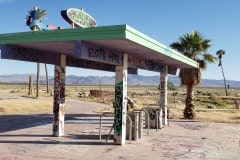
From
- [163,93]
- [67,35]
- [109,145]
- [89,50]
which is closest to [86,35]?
[67,35]

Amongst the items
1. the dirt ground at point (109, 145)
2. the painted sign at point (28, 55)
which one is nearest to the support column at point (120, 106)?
the dirt ground at point (109, 145)

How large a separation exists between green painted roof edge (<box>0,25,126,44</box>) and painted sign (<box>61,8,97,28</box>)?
147cm

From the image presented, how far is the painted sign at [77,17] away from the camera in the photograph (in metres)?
12.2

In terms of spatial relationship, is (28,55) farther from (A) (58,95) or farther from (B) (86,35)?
(B) (86,35)

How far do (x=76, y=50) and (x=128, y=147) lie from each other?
4.16m

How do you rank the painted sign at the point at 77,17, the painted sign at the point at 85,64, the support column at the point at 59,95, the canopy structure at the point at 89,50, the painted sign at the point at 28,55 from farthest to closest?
the painted sign at the point at 85,64, the support column at the point at 59,95, the painted sign at the point at 77,17, the painted sign at the point at 28,55, the canopy structure at the point at 89,50

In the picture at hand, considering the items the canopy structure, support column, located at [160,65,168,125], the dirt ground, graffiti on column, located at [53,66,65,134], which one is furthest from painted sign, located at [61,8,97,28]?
support column, located at [160,65,168,125]

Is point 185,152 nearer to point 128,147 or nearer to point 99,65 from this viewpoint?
point 128,147

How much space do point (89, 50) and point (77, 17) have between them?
2066mm

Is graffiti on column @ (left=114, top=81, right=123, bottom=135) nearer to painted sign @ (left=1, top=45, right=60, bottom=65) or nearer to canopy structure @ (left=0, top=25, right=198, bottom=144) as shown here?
canopy structure @ (left=0, top=25, right=198, bottom=144)

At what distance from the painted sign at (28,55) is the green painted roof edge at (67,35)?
0.39m

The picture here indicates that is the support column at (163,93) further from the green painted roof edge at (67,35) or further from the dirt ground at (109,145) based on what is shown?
the green painted roof edge at (67,35)

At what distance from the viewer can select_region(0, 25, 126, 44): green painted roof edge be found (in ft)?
32.5

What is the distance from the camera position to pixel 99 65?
18656 millimetres
